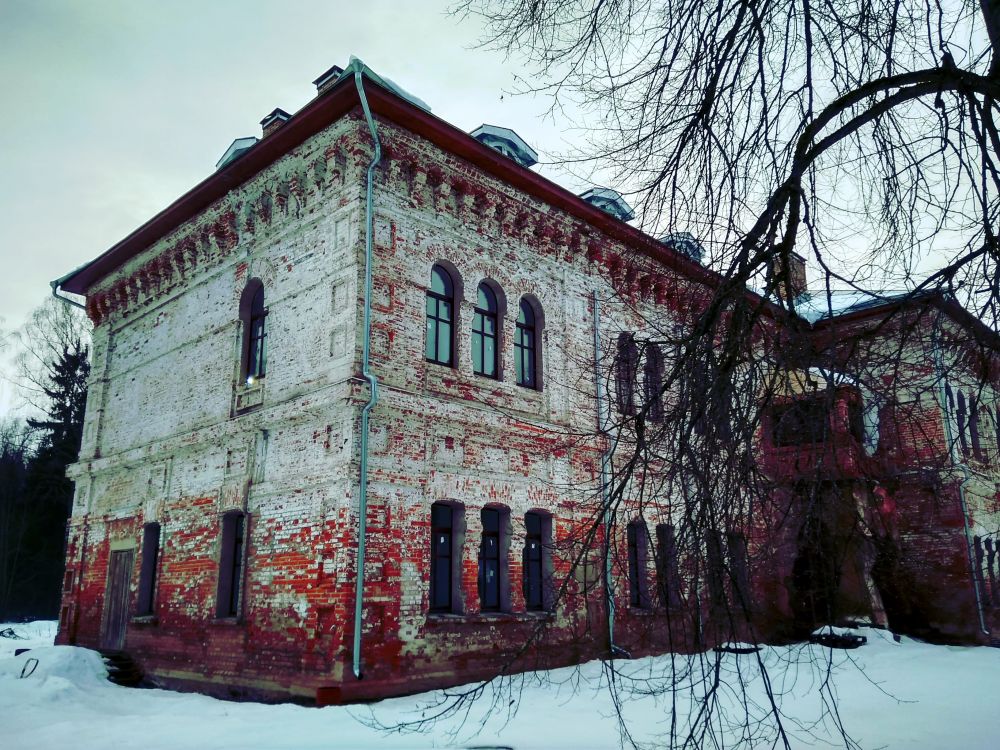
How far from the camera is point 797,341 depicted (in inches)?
196

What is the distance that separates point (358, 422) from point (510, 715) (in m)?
4.20

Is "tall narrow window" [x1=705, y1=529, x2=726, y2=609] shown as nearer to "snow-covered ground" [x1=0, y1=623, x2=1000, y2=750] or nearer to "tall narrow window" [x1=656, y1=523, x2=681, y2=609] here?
"tall narrow window" [x1=656, y1=523, x2=681, y2=609]

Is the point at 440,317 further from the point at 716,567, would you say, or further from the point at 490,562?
the point at 716,567

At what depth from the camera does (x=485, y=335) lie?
12.2 metres

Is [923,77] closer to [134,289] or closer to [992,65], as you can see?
[992,65]

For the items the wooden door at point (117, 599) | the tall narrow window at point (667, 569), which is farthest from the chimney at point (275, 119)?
the tall narrow window at point (667, 569)

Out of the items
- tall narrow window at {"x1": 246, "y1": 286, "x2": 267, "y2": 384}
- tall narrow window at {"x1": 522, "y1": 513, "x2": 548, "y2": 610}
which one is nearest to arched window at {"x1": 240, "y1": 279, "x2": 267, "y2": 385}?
tall narrow window at {"x1": 246, "y1": 286, "x2": 267, "y2": 384}

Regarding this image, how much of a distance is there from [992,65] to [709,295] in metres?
2.11

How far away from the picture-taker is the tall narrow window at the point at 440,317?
11391 millimetres

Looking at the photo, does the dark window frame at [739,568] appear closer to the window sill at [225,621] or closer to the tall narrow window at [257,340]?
the window sill at [225,621]

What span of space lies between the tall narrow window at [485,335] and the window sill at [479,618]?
3.44 meters

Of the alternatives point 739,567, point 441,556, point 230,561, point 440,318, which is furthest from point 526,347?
point 739,567

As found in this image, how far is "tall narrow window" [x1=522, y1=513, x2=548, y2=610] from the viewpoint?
11836 millimetres

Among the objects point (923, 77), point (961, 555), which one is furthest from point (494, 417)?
point (961, 555)
